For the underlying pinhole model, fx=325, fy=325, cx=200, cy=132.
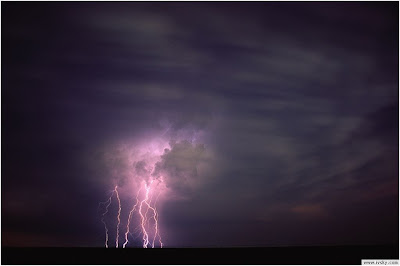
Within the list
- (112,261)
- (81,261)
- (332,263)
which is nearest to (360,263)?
(332,263)

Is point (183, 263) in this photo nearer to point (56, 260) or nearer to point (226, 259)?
point (226, 259)

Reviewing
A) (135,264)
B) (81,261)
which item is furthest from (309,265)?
(81,261)

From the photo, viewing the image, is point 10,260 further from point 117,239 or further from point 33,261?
point 117,239

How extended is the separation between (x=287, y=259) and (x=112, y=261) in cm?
458

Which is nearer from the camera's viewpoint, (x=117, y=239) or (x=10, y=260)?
(x=10, y=260)

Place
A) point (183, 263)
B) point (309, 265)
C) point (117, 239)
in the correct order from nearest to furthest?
point (309, 265) → point (183, 263) → point (117, 239)

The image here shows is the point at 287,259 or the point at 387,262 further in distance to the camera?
the point at 287,259

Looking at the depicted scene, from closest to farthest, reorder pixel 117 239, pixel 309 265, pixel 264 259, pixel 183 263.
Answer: pixel 309 265
pixel 183 263
pixel 264 259
pixel 117 239

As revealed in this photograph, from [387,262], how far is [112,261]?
6.79 metres

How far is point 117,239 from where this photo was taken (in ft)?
43.5

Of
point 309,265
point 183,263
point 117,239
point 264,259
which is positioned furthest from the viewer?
point 117,239

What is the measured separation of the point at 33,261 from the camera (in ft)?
27.2

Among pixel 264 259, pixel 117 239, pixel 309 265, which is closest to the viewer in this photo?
pixel 309 265

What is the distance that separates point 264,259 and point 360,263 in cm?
230
